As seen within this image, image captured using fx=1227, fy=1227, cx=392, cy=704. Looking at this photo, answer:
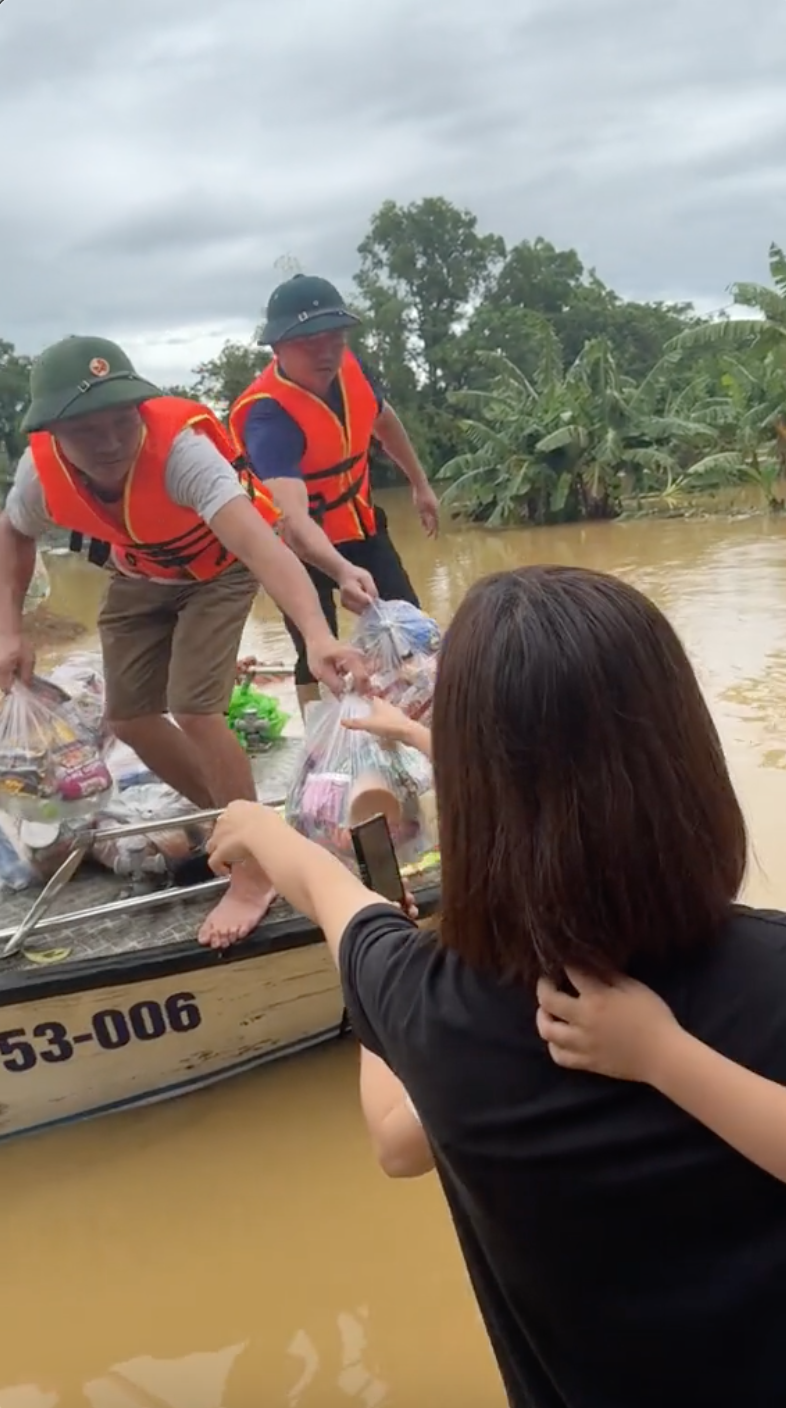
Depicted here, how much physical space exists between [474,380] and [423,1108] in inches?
1080

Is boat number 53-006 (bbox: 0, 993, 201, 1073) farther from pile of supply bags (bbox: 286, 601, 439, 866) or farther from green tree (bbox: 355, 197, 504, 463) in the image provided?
green tree (bbox: 355, 197, 504, 463)

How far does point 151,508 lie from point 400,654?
2.38 feet

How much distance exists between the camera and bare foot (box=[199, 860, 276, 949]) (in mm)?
2713

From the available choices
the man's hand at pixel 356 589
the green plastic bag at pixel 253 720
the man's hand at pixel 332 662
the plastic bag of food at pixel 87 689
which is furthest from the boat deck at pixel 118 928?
the green plastic bag at pixel 253 720

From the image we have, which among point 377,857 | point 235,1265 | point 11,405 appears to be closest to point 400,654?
point 235,1265

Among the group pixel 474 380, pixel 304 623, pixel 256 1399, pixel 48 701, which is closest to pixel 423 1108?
pixel 256 1399

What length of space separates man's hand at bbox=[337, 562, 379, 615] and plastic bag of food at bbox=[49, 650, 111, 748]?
29.6 inches

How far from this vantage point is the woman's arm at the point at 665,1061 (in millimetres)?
886

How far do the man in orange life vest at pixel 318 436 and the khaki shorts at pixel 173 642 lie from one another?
27 centimetres

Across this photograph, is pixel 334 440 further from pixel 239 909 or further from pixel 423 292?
pixel 423 292

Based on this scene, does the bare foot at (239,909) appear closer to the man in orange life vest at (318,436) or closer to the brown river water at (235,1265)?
the brown river water at (235,1265)

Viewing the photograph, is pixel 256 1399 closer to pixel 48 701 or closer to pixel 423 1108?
pixel 423 1108

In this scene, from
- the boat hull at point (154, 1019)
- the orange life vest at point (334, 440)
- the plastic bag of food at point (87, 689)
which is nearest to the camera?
the boat hull at point (154, 1019)

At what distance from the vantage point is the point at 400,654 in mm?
3145
